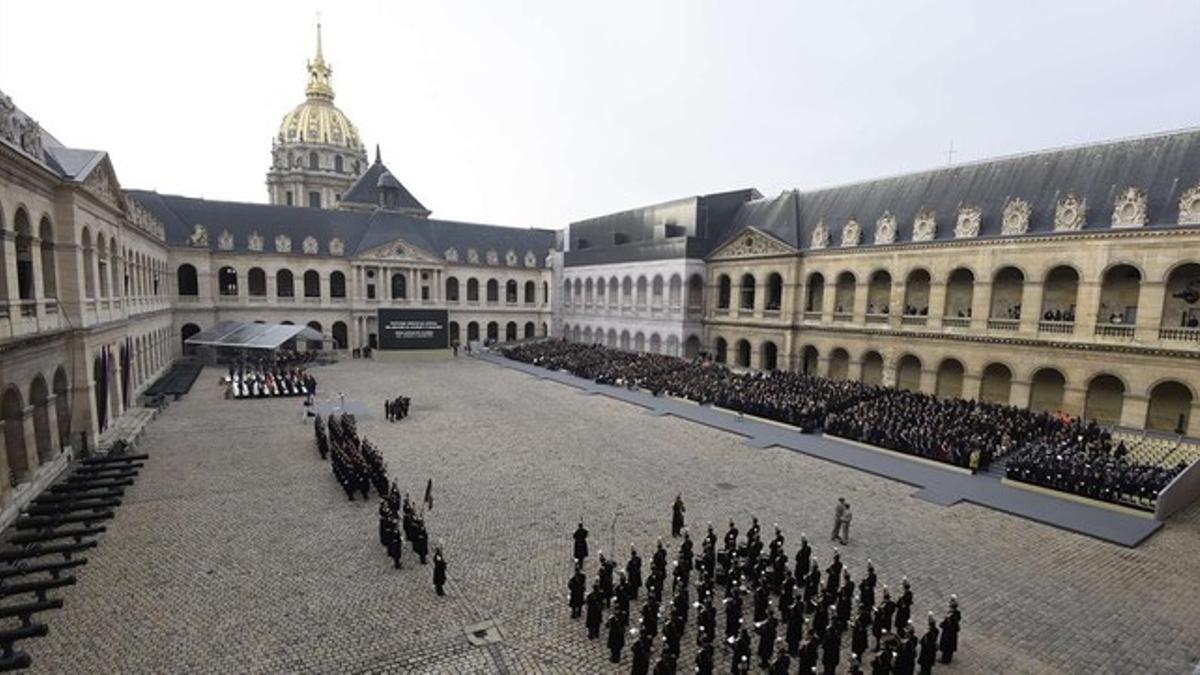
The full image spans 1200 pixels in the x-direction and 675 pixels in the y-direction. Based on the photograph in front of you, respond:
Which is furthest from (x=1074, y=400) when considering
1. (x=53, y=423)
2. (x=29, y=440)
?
(x=53, y=423)

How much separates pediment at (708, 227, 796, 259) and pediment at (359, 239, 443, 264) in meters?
32.0

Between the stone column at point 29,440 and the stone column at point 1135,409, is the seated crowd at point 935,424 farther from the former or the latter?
the stone column at point 29,440

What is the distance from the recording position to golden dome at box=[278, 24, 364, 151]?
3174 inches

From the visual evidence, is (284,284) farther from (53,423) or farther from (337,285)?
(53,423)

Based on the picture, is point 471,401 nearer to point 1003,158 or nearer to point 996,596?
point 996,596

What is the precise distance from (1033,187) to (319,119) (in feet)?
282

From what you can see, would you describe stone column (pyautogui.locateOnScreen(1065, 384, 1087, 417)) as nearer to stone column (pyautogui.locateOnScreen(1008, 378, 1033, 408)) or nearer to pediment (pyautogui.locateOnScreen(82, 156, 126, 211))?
stone column (pyautogui.locateOnScreen(1008, 378, 1033, 408))

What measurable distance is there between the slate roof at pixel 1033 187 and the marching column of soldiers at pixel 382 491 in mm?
32072

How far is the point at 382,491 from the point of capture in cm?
1680

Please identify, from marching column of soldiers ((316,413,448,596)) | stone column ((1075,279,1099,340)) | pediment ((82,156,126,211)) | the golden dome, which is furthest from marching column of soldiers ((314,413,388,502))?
the golden dome

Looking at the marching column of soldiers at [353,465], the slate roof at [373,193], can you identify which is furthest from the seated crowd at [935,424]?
the slate roof at [373,193]

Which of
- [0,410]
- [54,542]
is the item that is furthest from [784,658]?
[0,410]

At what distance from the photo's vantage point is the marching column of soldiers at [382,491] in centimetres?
1264

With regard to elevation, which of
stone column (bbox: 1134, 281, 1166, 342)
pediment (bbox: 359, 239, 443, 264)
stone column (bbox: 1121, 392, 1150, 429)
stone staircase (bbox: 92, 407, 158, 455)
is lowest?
stone staircase (bbox: 92, 407, 158, 455)
